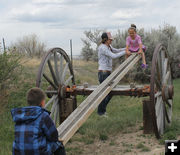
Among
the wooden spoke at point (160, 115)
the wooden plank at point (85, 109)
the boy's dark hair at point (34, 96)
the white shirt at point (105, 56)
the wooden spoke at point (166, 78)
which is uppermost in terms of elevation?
the white shirt at point (105, 56)

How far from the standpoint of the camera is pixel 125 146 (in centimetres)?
545

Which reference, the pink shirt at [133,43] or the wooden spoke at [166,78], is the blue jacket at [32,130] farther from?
the pink shirt at [133,43]

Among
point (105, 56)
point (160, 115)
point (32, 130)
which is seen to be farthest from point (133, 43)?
point (32, 130)

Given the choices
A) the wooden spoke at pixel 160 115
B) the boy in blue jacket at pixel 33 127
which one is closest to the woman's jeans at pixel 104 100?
the wooden spoke at pixel 160 115

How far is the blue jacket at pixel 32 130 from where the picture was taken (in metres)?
2.99

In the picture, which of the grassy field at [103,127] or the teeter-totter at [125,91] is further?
the grassy field at [103,127]

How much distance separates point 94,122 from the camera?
272 inches

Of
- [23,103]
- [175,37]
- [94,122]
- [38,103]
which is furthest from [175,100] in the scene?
[175,37]

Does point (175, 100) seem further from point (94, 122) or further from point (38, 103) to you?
point (38, 103)

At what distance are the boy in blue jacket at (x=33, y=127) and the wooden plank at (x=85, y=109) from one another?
2.24 ft

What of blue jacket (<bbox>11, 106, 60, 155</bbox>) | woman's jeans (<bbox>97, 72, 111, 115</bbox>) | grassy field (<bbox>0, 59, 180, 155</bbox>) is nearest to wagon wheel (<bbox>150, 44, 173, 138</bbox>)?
A: grassy field (<bbox>0, 59, 180, 155</bbox>)

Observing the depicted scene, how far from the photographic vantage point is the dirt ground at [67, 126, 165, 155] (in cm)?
513

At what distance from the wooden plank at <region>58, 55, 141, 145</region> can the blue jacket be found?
677 mm

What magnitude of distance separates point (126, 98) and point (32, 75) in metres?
3.82
